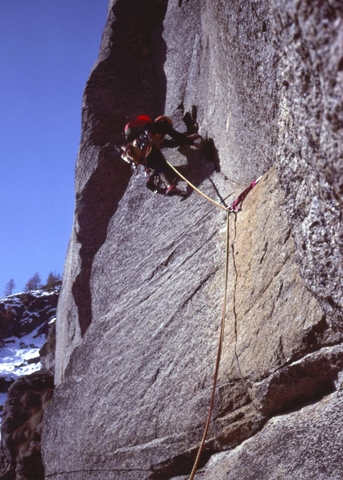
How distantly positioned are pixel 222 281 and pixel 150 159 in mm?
3186

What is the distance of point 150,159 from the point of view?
730 cm

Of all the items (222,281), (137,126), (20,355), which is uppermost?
(20,355)

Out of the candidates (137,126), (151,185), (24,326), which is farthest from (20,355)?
(137,126)

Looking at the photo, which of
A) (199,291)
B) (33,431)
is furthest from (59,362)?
(199,291)

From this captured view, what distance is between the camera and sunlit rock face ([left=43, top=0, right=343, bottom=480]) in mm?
2816

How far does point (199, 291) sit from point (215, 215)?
1124 millimetres

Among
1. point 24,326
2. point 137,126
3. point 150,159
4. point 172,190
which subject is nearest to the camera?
point 172,190

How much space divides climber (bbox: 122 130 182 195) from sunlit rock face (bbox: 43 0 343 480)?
312mm

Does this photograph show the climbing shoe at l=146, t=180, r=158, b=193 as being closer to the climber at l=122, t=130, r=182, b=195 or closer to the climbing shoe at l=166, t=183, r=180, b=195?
Result: the climber at l=122, t=130, r=182, b=195

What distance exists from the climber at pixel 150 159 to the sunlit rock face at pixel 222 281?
0.31 meters

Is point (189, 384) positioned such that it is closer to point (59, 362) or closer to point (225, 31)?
point (225, 31)

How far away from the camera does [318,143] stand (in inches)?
93.8

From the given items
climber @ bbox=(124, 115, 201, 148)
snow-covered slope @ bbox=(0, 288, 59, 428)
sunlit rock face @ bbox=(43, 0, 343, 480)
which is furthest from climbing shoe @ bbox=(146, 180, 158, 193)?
snow-covered slope @ bbox=(0, 288, 59, 428)

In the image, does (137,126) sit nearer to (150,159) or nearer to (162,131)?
(162,131)
